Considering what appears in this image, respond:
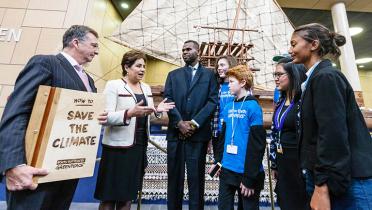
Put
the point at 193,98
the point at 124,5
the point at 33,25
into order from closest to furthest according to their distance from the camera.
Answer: the point at 193,98
the point at 33,25
the point at 124,5

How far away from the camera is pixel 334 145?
710mm

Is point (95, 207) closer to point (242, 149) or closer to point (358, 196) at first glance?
point (242, 149)

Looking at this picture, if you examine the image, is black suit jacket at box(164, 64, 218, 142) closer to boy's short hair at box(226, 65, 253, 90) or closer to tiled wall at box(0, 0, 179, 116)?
boy's short hair at box(226, 65, 253, 90)

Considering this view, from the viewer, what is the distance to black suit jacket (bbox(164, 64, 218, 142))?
5.22ft

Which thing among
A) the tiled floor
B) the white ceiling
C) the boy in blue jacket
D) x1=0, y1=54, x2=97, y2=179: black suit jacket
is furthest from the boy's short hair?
the white ceiling

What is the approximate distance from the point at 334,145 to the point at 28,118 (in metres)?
1.04

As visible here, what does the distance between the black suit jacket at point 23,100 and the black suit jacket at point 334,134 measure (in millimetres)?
946

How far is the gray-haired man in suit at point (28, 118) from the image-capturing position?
708 mm

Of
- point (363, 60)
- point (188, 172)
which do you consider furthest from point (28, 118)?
point (363, 60)

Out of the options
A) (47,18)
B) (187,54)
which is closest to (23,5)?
(47,18)

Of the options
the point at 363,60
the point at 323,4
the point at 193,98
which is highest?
the point at 363,60

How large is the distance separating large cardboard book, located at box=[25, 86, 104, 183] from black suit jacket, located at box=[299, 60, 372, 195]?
83 centimetres

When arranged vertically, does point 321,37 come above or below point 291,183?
above

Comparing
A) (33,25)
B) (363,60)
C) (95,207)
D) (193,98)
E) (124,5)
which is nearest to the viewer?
(193,98)
